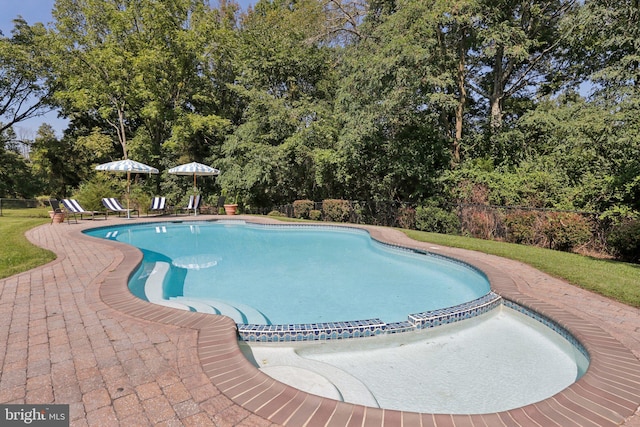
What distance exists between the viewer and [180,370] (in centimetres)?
254

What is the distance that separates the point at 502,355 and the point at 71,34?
89.3ft

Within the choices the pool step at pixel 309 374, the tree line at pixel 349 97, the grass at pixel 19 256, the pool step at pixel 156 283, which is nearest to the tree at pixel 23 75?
the tree line at pixel 349 97

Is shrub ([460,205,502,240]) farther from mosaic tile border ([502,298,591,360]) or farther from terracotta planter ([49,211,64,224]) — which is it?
terracotta planter ([49,211,64,224])

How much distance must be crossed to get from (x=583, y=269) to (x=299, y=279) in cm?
555

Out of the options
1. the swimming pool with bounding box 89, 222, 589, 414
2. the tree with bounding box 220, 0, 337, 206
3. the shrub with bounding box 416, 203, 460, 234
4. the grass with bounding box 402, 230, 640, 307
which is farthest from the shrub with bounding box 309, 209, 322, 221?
the swimming pool with bounding box 89, 222, 589, 414

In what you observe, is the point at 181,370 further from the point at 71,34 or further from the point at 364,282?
the point at 71,34

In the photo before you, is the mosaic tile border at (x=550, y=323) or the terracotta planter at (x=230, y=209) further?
the terracotta planter at (x=230, y=209)

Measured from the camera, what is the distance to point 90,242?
26.7 ft

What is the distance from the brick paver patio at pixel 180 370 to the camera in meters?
2.08

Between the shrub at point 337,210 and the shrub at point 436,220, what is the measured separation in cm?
356

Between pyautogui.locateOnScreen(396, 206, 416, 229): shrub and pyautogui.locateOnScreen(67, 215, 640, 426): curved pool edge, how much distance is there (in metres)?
9.74

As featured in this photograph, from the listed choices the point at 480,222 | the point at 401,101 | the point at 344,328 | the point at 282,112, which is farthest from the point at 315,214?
the point at 344,328

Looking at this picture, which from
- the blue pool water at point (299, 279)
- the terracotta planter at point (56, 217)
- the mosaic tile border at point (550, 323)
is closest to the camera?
the mosaic tile border at point (550, 323)

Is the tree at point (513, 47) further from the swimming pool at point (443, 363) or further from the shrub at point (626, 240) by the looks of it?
the swimming pool at point (443, 363)
